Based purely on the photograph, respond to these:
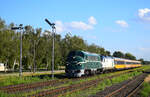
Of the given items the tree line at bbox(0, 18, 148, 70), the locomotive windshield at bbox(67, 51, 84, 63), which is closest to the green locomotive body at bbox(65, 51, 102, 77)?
the locomotive windshield at bbox(67, 51, 84, 63)

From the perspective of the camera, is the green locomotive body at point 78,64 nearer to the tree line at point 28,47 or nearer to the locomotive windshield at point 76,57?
the locomotive windshield at point 76,57

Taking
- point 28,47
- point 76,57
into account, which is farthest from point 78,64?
point 28,47

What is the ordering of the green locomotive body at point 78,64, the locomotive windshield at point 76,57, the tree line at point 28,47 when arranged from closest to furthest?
the green locomotive body at point 78,64 → the locomotive windshield at point 76,57 → the tree line at point 28,47

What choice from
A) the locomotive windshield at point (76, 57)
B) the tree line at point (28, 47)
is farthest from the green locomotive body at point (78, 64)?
the tree line at point (28, 47)

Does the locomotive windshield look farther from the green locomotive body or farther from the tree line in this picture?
the tree line

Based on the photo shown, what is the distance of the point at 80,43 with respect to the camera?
71.6 meters

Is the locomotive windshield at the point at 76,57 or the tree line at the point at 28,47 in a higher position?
the tree line at the point at 28,47

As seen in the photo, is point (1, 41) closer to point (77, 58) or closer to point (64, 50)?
point (77, 58)

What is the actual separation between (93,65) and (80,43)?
4052 centimetres

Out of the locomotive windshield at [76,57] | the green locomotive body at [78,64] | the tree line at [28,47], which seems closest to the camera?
the green locomotive body at [78,64]

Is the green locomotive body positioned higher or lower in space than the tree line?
lower

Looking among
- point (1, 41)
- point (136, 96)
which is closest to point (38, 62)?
point (1, 41)

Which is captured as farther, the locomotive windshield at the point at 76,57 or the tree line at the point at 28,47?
the tree line at the point at 28,47

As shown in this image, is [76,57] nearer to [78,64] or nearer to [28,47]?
[78,64]
